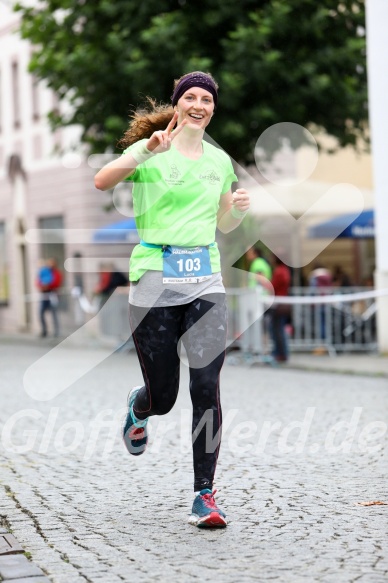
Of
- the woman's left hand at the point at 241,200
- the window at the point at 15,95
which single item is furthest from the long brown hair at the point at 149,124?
the window at the point at 15,95

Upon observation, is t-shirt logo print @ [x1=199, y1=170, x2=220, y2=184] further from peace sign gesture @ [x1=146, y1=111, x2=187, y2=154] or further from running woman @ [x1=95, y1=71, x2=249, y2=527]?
peace sign gesture @ [x1=146, y1=111, x2=187, y2=154]

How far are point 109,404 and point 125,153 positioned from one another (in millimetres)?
6189

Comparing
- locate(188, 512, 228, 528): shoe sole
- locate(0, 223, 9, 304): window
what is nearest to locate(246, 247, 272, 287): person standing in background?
locate(188, 512, 228, 528): shoe sole

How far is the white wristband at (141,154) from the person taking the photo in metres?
5.07

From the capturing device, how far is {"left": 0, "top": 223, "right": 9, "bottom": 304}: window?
33.7 m

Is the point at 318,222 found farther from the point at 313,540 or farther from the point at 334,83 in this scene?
the point at 313,540

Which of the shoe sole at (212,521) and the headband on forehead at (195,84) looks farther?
the headband on forehead at (195,84)

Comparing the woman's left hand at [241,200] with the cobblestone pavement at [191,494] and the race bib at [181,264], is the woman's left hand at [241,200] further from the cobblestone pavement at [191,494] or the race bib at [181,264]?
the cobblestone pavement at [191,494]

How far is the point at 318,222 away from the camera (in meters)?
23.2

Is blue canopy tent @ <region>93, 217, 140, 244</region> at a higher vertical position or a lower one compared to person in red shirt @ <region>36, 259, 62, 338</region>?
higher

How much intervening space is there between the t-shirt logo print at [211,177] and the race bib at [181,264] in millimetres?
306

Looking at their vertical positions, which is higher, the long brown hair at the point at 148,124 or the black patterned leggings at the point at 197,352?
the long brown hair at the point at 148,124

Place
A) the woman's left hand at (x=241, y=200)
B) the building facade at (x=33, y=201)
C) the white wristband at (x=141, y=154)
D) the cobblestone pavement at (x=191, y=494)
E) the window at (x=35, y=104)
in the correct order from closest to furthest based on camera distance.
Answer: the cobblestone pavement at (x=191, y=494) < the white wristband at (x=141, y=154) < the woman's left hand at (x=241, y=200) < the building facade at (x=33, y=201) < the window at (x=35, y=104)

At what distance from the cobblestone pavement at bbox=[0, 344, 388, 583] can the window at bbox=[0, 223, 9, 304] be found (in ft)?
74.3
